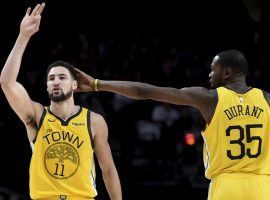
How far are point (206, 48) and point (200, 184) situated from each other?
4.53 metres

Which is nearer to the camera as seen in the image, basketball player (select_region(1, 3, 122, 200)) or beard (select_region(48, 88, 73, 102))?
basketball player (select_region(1, 3, 122, 200))

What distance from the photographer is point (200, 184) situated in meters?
9.38

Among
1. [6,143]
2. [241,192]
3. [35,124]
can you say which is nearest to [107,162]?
[35,124]

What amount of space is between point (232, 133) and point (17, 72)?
1988 millimetres

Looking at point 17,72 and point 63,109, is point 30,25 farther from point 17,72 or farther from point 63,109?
point 63,109

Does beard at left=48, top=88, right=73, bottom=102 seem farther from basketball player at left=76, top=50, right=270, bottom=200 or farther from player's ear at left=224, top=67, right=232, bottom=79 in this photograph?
player's ear at left=224, top=67, right=232, bottom=79

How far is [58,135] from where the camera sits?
577 centimetres

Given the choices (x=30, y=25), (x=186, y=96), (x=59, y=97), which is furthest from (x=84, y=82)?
(x=186, y=96)

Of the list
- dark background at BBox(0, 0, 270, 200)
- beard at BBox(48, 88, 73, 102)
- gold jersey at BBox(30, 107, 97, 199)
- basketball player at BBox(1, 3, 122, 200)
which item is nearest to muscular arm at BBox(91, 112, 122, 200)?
basketball player at BBox(1, 3, 122, 200)

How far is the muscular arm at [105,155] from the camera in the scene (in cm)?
598

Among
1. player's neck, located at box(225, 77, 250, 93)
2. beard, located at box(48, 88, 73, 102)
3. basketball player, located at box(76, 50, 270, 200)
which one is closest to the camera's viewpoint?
basketball player, located at box(76, 50, 270, 200)

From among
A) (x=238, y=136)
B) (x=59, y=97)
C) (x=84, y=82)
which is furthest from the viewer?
(x=59, y=97)

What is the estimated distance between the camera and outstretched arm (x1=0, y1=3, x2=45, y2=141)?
5.61m

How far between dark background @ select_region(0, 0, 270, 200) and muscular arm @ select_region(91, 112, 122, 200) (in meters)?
3.08
